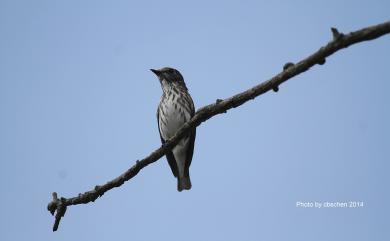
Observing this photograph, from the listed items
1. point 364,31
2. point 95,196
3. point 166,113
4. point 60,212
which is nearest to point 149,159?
point 95,196

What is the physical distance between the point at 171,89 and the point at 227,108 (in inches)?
198

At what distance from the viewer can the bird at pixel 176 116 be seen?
9.35 m

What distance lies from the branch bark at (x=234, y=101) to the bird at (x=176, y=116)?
326 cm

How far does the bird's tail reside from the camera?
380 inches

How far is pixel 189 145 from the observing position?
9688mm

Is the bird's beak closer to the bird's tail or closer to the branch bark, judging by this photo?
the bird's tail

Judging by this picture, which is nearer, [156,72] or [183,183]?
[156,72]

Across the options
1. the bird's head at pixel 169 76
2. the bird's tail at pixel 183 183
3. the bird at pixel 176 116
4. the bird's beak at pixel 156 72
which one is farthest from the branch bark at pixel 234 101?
the bird's head at pixel 169 76

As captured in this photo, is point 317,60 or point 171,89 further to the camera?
point 171,89

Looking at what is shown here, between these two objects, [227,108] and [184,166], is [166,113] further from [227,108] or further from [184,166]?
[227,108]

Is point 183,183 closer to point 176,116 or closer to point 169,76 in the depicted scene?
point 176,116

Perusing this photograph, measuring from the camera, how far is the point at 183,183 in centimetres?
970

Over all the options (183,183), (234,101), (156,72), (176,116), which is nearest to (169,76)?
(156,72)

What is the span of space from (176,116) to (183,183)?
137cm
